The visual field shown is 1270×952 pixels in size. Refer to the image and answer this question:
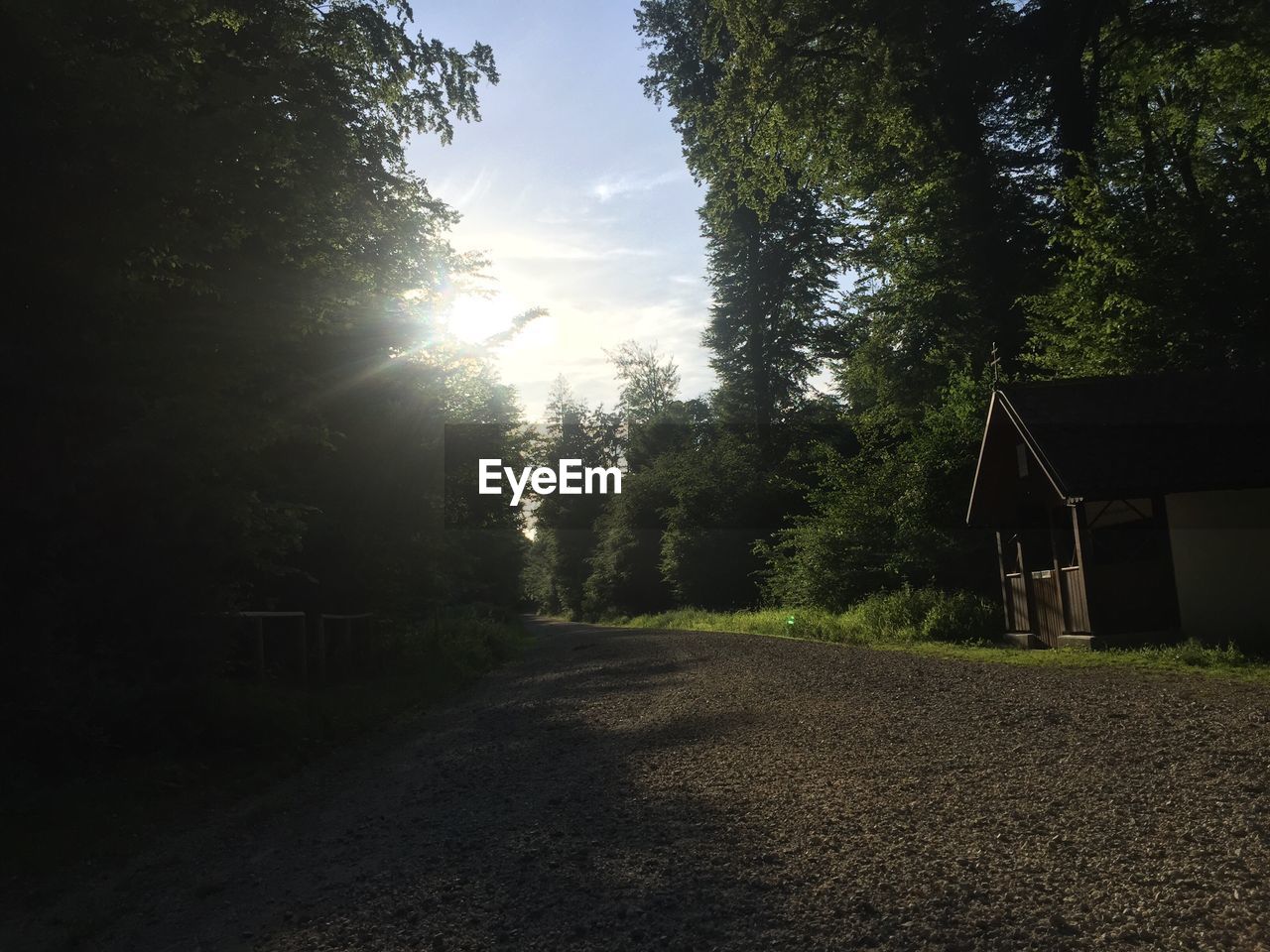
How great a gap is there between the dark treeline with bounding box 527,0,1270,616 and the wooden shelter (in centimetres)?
320

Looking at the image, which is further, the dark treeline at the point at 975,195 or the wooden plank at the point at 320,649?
the dark treeline at the point at 975,195

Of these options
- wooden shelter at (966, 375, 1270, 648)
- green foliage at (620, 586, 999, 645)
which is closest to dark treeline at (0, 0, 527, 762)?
wooden shelter at (966, 375, 1270, 648)

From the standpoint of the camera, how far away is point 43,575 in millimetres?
A: 8344

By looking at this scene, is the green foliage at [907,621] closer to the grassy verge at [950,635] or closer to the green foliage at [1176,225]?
the grassy verge at [950,635]

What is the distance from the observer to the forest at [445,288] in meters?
8.50

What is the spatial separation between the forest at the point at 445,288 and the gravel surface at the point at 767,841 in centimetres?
278

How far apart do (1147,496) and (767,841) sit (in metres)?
Result: 12.4

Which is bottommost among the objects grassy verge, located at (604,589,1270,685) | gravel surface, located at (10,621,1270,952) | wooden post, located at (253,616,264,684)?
gravel surface, located at (10,621,1270,952)

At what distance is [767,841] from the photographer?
5812 millimetres

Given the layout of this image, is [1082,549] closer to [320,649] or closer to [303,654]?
[320,649]

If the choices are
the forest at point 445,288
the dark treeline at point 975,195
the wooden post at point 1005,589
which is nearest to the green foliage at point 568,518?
the forest at point 445,288

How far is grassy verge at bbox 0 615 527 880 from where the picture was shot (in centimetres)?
714

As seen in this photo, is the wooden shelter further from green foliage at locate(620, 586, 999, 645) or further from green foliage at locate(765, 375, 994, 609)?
green foliage at locate(765, 375, 994, 609)

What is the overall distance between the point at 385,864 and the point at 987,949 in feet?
11.6
